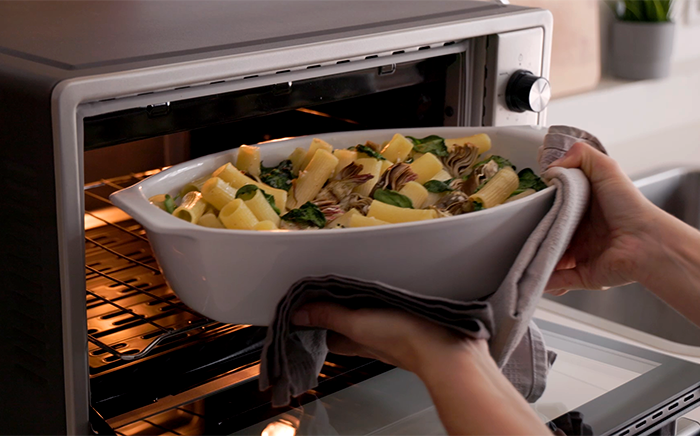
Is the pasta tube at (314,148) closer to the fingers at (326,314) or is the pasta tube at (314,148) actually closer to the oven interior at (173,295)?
the oven interior at (173,295)

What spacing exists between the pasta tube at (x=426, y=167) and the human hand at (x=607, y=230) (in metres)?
0.10

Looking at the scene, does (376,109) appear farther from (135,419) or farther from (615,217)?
(135,419)

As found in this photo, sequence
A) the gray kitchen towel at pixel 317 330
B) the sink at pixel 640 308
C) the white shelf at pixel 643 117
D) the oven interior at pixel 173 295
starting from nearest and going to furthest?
1. the gray kitchen towel at pixel 317 330
2. the oven interior at pixel 173 295
3. the sink at pixel 640 308
4. the white shelf at pixel 643 117

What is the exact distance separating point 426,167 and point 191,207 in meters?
0.21

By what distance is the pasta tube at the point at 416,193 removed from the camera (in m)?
0.62

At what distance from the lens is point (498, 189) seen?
0.62m

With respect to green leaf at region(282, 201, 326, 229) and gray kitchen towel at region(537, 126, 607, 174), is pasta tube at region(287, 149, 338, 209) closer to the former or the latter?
green leaf at region(282, 201, 326, 229)

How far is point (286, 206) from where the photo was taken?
63 cm

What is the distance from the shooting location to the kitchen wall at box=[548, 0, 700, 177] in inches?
65.6

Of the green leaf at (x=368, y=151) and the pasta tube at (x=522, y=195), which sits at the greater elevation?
the green leaf at (x=368, y=151)

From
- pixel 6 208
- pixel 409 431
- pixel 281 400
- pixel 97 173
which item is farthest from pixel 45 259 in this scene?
pixel 97 173

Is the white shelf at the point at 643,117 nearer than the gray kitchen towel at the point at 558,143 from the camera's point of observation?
No

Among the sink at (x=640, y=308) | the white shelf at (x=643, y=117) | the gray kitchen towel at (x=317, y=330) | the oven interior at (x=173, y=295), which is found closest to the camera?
the gray kitchen towel at (x=317, y=330)

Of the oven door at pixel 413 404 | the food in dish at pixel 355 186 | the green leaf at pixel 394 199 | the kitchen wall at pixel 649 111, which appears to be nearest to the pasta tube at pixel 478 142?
the food in dish at pixel 355 186
